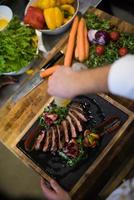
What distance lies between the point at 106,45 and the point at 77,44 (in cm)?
12

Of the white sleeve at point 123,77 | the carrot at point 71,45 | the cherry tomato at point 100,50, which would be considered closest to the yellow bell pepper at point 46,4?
the carrot at point 71,45

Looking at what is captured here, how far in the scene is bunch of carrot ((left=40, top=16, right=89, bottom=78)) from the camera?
1279 millimetres

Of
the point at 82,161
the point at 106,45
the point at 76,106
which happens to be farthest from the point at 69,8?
the point at 82,161

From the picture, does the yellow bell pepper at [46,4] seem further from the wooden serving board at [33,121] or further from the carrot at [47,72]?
the carrot at [47,72]

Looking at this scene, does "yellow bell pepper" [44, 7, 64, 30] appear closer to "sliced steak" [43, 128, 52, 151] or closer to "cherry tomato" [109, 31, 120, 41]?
"cherry tomato" [109, 31, 120, 41]

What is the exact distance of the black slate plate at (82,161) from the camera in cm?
110

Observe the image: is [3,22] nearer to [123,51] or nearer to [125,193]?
[123,51]

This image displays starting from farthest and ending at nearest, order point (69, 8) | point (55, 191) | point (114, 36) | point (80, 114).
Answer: point (69, 8), point (114, 36), point (80, 114), point (55, 191)

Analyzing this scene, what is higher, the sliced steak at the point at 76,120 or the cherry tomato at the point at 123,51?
the cherry tomato at the point at 123,51

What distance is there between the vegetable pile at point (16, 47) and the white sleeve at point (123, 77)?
22.8 inches

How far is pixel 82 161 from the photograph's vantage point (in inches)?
43.4

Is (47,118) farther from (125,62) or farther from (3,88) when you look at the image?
(125,62)

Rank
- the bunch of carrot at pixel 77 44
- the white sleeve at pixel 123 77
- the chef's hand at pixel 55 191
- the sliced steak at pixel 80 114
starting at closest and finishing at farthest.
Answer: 1. the white sleeve at pixel 123 77
2. the chef's hand at pixel 55 191
3. the sliced steak at pixel 80 114
4. the bunch of carrot at pixel 77 44

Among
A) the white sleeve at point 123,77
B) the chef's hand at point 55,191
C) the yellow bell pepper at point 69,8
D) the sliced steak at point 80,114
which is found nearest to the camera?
the white sleeve at point 123,77
